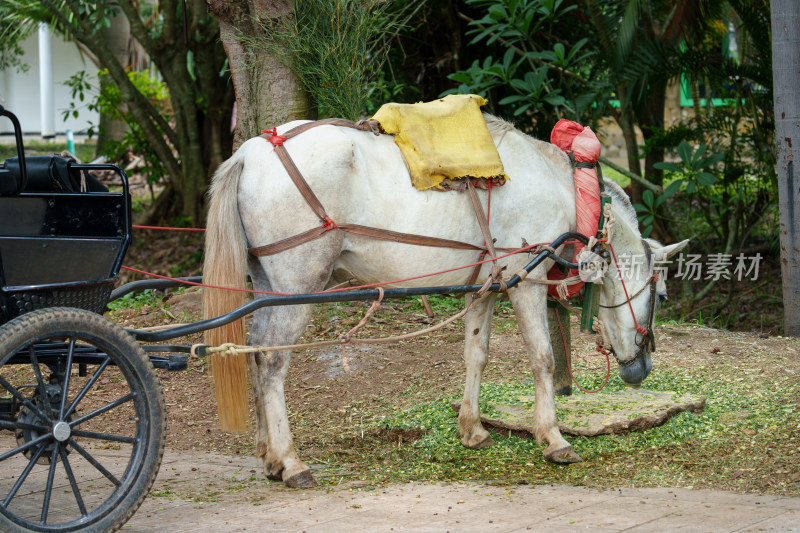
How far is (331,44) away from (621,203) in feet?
7.98

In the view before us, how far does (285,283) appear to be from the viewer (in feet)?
13.7

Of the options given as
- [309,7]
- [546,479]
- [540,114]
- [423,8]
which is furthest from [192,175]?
[546,479]

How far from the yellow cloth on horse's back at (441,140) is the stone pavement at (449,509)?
1559 mm

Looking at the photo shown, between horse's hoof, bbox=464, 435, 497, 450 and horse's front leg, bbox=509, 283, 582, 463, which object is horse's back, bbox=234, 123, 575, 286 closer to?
horse's front leg, bbox=509, 283, 582, 463

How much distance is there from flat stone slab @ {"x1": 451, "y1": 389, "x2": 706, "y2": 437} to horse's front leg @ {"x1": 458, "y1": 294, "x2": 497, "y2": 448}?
0.78 ft

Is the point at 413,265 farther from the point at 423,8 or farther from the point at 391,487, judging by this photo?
the point at 423,8

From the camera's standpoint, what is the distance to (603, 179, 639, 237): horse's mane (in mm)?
5133

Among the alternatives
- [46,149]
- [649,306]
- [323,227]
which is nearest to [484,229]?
[323,227]

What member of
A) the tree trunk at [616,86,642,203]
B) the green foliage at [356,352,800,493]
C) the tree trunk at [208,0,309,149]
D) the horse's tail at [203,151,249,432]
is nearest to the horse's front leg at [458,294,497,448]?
the green foliage at [356,352,800,493]

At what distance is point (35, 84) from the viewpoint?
21406mm

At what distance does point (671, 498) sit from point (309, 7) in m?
4.18

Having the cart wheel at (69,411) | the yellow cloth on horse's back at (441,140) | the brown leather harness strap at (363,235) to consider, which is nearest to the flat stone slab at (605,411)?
the brown leather harness strap at (363,235)

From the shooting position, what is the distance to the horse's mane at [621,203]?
513cm

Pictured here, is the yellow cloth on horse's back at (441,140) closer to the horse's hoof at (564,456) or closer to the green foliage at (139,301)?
the horse's hoof at (564,456)
